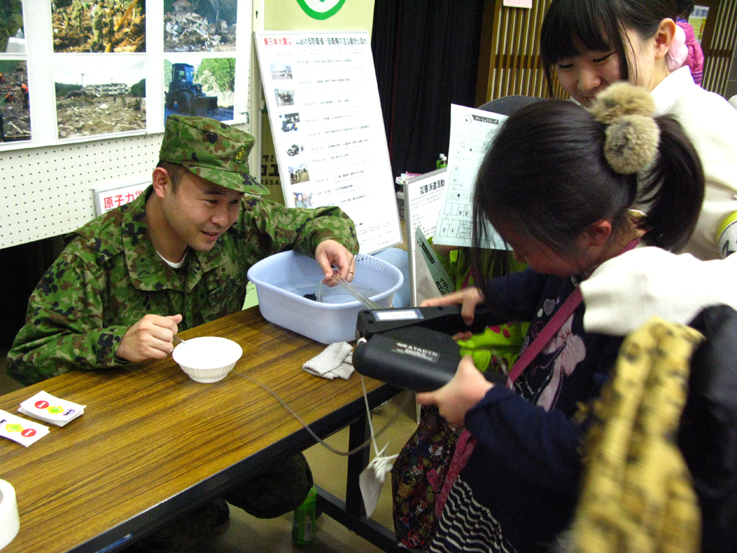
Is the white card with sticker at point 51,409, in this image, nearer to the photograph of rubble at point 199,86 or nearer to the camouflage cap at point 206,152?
the camouflage cap at point 206,152

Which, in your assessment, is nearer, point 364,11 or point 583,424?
point 583,424

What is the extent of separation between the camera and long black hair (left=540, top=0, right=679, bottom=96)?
118 centimetres

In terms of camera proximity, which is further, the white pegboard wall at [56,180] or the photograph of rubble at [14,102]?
the white pegboard wall at [56,180]

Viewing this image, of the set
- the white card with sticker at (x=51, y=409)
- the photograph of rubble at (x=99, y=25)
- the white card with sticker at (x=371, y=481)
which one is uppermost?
the photograph of rubble at (x=99, y=25)

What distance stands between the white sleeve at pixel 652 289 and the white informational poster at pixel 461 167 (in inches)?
41.8

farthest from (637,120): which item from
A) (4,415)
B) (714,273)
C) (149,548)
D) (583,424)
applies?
(149,548)

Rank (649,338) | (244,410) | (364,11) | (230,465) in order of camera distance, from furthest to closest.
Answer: (364,11) < (244,410) < (230,465) < (649,338)

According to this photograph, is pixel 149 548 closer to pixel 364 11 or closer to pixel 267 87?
pixel 267 87

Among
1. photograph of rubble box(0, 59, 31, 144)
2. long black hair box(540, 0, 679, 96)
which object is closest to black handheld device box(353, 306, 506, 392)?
long black hair box(540, 0, 679, 96)

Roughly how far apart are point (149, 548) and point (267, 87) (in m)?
1.67

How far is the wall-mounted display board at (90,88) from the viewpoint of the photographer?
64.7 inches

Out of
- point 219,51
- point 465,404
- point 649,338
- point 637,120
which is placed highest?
point 219,51

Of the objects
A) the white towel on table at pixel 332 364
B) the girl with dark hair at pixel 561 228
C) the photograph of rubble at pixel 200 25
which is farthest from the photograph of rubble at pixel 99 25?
the girl with dark hair at pixel 561 228

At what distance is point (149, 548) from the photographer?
149cm
